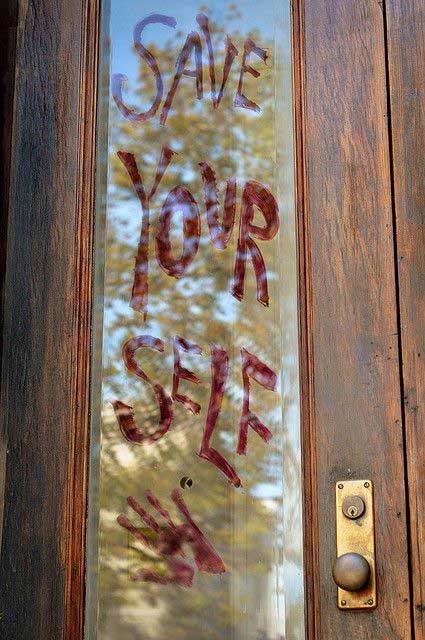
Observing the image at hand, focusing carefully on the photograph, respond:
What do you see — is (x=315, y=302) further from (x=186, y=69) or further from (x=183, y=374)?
(x=186, y=69)

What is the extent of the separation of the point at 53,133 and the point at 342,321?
789mm

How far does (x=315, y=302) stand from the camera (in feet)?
7.81

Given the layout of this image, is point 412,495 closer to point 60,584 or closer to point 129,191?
point 60,584

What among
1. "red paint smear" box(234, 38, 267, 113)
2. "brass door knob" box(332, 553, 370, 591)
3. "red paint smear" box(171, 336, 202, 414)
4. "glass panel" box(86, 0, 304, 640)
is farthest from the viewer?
"red paint smear" box(234, 38, 267, 113)

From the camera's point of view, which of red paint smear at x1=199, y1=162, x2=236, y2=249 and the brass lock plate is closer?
the brass lock plate

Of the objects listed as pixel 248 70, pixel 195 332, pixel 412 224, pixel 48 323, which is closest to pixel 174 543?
pixel 195 332

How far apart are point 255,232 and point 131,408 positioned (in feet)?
1.49

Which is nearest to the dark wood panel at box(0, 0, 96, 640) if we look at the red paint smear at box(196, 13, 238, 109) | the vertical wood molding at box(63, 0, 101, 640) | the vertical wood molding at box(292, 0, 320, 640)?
the vertical wood molding at box(63, 0, 101, 640)

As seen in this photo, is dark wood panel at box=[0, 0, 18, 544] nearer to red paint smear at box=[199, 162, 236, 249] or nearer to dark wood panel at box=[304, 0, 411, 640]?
red paint smear at box=[199, 162, 236, 249]

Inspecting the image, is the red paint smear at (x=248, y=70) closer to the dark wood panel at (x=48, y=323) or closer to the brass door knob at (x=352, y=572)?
the dark wood panel at (x=48, y=323)

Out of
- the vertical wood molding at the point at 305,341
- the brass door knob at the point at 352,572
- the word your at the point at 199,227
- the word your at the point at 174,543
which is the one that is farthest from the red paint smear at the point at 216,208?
the brass door knob at the point at 352,572

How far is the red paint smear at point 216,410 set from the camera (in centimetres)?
237

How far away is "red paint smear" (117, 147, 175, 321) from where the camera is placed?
2508 mm

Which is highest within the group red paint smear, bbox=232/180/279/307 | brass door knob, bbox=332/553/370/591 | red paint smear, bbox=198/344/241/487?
red paint smear, bbox=232/180/279/307
